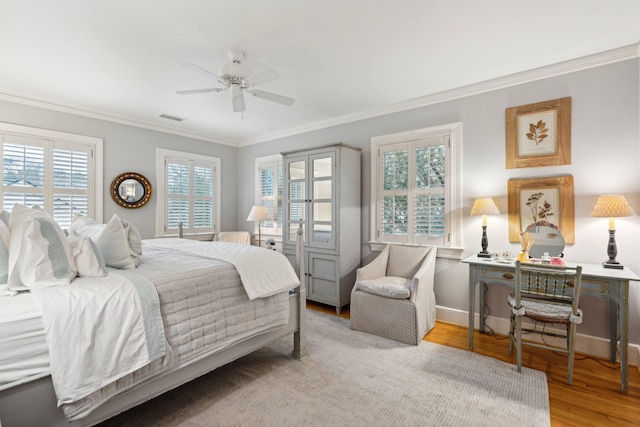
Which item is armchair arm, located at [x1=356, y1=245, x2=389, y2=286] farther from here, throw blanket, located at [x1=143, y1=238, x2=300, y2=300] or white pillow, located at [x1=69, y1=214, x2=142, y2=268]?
white pillow, located at [x1=69, y1=214, x2=142, y2=268]

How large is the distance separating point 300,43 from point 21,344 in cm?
255

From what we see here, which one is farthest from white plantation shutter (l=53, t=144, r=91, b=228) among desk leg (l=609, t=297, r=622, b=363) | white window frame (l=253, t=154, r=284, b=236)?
desk leg (l=609, t=297, r=622, b=363)

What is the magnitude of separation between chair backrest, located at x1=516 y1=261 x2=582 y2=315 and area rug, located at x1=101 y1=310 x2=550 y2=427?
0.62m

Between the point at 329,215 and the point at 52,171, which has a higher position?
the point at 52,171

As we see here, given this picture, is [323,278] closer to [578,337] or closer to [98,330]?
[578,337]

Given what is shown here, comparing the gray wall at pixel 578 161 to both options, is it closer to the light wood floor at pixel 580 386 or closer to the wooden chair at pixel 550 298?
the light wood floor at pixel 580 386

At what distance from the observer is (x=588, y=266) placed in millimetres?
2617

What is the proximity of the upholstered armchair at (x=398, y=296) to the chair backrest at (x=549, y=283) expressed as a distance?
88 centimetres

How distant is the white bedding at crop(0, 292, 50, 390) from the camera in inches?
50.0

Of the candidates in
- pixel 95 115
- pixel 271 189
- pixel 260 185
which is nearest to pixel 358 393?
pixel 271 189

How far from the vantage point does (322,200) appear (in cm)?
410

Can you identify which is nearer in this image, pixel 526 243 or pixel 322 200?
pixel 526 243

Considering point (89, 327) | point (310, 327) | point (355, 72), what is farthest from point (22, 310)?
point (355, 72)

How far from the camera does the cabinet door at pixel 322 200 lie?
398 cm
